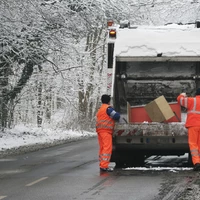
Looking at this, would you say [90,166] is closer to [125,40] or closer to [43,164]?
[43,164]

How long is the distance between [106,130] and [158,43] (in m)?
2.01

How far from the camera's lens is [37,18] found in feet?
56.1

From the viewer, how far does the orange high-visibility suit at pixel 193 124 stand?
9672mm

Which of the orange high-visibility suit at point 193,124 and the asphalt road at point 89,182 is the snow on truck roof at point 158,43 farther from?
the asphalt road at point 89,182

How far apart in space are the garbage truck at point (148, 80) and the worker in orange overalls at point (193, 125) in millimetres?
152

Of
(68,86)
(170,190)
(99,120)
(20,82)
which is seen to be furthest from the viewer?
(68,86)

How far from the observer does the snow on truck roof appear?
34.2ft

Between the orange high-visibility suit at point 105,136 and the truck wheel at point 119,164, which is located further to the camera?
the truck wheel at point 119,164

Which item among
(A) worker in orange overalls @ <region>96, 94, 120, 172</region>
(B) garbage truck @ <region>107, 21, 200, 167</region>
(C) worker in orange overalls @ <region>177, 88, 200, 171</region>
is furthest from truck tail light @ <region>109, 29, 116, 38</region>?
(C) worker in orange overalls @ <region>177, 88, 200, 171</region>

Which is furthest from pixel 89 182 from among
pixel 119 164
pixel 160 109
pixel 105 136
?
pixel 119 164

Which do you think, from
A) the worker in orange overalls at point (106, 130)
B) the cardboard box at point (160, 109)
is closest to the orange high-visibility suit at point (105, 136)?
the worker in orange overalls at point (106, 130)

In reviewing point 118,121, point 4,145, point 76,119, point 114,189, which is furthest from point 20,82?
point 114,189

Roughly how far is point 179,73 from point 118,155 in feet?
6.85

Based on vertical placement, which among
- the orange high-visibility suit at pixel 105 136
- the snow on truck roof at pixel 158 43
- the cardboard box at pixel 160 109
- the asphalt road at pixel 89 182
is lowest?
the asphalt road at pixel 89 182
